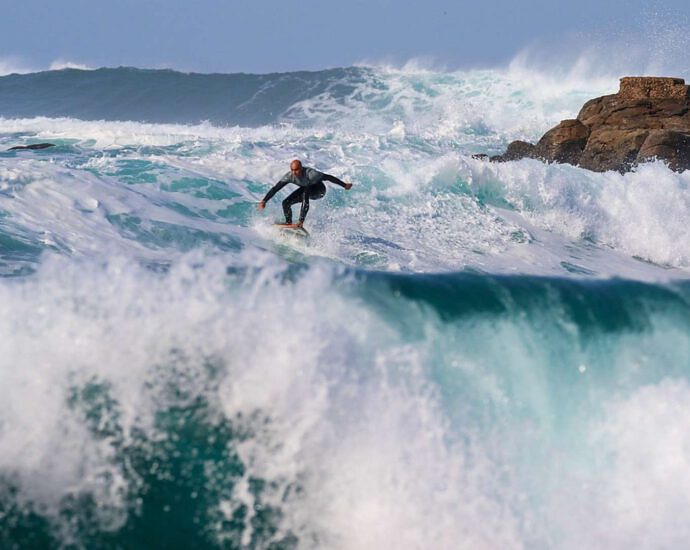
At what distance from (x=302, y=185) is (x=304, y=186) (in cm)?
3

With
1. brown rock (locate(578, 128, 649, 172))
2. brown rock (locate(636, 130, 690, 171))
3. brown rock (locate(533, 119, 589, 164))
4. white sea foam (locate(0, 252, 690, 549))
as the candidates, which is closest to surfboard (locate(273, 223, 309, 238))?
white sea foam (locate(0, 252, 690, 549))

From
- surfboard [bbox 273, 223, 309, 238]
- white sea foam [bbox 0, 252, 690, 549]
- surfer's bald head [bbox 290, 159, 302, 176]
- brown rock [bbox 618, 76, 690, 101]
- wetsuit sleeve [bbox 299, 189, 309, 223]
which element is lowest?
white sea foam [bbox 0, 252, 690, 549]

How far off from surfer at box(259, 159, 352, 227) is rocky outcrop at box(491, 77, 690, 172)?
912cm

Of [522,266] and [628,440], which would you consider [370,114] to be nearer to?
[522,266]

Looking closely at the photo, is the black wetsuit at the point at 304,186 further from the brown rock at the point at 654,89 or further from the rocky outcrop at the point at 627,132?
the brown rock at the point at 654,89

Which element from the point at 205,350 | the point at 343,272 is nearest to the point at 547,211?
the point at 343,272

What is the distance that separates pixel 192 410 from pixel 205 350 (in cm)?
50

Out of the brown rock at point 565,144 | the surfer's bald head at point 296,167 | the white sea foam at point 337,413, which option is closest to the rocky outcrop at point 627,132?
the brown rock at point 565,144

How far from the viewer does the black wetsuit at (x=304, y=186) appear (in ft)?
32.2

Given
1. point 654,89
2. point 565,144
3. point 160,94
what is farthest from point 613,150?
point 160,94

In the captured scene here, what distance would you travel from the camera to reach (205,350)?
5945 millimetres

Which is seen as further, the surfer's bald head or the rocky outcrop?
the rocky outcrop

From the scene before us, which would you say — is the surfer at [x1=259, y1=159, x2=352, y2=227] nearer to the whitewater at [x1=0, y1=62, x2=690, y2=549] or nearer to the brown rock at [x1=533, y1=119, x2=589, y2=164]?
the whitewater at [x1=0, y1=62, x2=690, y2=549]

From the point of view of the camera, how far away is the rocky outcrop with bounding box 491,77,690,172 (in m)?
16.1
